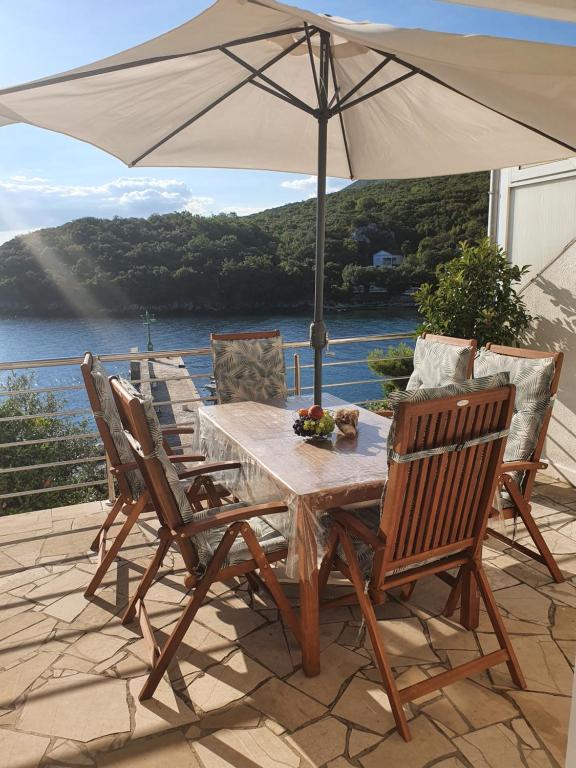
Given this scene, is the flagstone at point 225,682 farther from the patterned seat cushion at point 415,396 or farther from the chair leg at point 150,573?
the patterned seat cushion at point 415,396

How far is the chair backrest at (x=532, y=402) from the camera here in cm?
277

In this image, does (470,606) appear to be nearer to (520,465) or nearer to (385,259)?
(520,465)

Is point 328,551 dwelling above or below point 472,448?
below

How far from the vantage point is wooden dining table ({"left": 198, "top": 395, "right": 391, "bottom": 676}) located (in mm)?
2088

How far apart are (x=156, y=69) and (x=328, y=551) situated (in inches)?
87.8

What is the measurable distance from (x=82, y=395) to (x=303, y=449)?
86.3 feet

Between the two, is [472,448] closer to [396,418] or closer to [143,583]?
[396,418]

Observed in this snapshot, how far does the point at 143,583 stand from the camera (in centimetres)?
246

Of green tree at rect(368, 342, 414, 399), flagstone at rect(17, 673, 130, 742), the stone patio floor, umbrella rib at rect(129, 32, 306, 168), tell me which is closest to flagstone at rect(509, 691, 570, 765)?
the stone patio floor

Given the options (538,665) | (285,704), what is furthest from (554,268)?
(285,704)

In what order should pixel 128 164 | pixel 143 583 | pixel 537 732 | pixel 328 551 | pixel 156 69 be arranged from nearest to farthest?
pixel 537 732 → pixel 328 551 → pixel 143 583 → pixel 156 69 → pixel 128 164

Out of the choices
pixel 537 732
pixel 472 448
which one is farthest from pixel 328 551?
pixel 537 732

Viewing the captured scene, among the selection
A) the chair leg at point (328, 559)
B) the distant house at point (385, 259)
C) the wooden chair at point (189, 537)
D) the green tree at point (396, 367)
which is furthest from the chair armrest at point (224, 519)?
the distant house at point (385, 259)

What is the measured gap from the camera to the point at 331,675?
218cm
